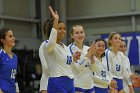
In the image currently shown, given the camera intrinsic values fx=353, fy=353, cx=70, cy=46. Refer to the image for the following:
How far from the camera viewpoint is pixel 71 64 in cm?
395

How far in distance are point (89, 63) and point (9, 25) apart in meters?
6.72

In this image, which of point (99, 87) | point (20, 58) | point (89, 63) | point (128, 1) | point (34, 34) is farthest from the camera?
point (34, 34)

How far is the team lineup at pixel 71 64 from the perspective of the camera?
3719mm

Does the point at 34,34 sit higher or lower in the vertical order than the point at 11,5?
lower

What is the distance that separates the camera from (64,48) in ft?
12.7

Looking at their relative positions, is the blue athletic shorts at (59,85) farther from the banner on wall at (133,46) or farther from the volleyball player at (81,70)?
the banner on wall at (133,46)

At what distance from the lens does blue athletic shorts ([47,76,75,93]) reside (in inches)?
145

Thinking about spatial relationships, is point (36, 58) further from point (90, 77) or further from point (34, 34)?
point (90, 77)

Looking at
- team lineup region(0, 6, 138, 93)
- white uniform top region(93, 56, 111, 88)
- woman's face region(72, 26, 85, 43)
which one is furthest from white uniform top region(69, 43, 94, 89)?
white uniform top region(93, 56, 111, 88)

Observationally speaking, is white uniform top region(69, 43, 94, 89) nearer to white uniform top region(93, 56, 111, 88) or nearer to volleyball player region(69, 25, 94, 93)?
volleyball player region(69, 25, 94, 93)

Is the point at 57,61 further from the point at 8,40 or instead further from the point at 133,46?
the point at 133,46

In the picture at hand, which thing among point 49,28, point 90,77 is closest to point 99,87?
point 90,77

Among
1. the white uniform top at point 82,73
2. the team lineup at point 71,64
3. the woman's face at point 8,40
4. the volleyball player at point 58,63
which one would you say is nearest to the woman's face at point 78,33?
the team lineup at point 71,64

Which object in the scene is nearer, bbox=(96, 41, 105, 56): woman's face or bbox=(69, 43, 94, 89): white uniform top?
bbox=(69, 43, 94, 89): white uniform top
